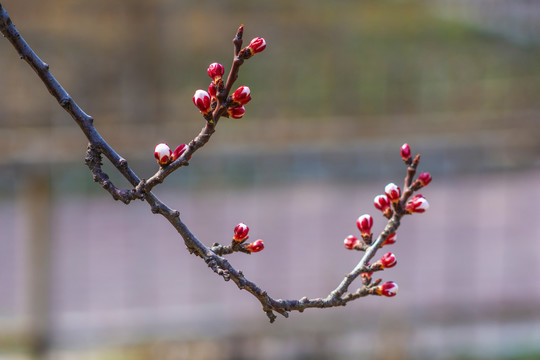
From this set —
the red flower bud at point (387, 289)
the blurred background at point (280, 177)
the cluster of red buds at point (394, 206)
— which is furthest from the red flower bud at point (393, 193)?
the blurred background at point (280, 177)

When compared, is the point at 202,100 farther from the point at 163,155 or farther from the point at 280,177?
the point at 280,177

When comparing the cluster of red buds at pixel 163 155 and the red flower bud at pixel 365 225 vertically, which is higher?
the cluster of red buds at pixel 163 155

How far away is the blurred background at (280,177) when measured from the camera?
11.2 feet

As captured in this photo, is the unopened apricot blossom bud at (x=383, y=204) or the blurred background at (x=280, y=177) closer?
the unopened apricot blossom bud at (x=383, y=204)

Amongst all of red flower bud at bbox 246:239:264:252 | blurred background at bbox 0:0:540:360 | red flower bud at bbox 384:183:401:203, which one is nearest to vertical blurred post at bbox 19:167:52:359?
blurred background at bbox 0:0:540:360

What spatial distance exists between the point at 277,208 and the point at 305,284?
2230 millimetres

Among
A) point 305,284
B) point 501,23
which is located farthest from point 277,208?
point 501,23

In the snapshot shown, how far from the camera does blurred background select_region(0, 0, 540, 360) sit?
341 centimetres

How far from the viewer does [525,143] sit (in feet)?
13.0

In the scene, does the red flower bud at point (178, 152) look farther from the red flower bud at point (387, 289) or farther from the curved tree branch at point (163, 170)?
the red flower bud at point (387, 289)

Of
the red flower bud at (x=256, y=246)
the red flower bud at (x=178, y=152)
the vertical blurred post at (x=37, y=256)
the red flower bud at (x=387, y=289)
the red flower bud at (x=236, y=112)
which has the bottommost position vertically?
the red flower bud at (x=387, y=289)

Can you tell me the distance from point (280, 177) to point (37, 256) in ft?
4.44

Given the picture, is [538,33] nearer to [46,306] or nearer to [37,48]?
[37,48]

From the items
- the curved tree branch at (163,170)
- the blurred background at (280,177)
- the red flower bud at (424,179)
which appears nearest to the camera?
the curved tree branch at (163,170)
